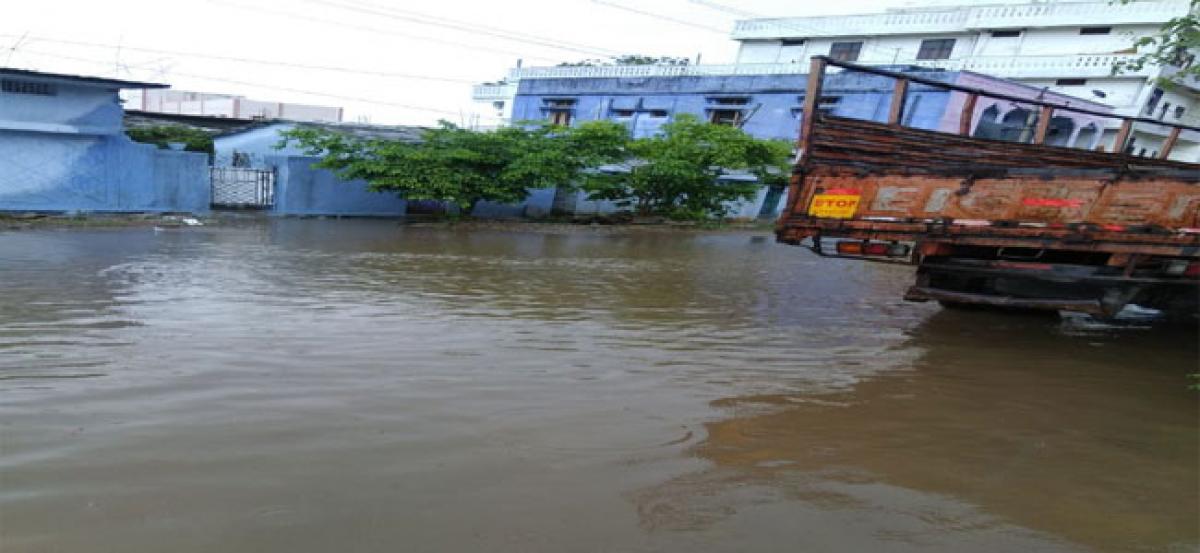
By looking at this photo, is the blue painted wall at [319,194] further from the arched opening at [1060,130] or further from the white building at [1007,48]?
the arched opening at [1060,130]

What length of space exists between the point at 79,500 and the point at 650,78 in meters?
32.4

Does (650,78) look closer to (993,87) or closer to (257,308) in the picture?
(993,87)

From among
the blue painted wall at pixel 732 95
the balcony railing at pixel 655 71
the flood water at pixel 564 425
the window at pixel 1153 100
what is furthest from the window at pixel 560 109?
the flood water at pixel 564 425

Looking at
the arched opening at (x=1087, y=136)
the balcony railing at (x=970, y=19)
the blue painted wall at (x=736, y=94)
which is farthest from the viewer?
the balcony railing at (x=970, y=19)

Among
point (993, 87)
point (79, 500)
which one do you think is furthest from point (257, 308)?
point (993, 87)

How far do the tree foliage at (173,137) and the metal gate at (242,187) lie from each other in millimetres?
2100

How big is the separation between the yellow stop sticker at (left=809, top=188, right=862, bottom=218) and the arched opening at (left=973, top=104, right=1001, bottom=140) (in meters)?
23.7

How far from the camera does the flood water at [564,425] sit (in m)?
3.05

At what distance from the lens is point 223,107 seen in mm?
44562

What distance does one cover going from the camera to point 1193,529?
328 cm

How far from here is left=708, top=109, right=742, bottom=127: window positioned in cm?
3181

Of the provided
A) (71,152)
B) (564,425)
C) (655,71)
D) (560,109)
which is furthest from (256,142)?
(564,425)

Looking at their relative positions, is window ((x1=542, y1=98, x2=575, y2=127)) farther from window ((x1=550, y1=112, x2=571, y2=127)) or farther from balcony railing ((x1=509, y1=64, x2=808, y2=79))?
balcony railing ((x1=509, y1=64, x2=808, y2=79))

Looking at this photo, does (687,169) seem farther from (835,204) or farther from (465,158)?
(835,204)
